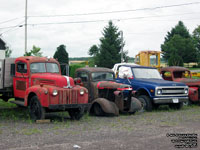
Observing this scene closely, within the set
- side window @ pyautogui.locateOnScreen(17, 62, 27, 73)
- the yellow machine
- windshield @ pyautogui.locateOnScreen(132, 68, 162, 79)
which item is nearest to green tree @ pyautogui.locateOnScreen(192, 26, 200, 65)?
the yellow machine

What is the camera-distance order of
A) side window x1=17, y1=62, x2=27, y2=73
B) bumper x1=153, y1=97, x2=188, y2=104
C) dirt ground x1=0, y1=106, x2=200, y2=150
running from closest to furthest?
dirt ground x1=0, y1=106, x2=200, y2=150 < side window x1=17, y1=62, x2=27, y2=73 < bumper x1=153, y1=97, x2=188, y2=104

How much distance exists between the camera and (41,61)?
1292cm

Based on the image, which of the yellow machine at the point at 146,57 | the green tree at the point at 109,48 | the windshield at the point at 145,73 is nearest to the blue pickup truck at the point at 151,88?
the windshield at the point at 145,73

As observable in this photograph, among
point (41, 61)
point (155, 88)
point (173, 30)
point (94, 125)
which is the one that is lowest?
point (94, 125)

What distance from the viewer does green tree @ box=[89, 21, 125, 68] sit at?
5809cm

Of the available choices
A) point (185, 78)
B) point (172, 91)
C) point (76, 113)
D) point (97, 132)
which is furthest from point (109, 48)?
point (97, 132)

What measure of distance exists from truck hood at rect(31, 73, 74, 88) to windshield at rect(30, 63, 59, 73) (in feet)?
1.08

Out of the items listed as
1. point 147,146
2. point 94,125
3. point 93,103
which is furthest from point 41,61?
point 147,146

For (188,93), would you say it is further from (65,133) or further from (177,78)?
(65,133)

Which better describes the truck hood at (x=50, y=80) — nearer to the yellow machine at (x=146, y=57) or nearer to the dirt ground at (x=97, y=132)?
the dirt ground at (x=97, y=132)

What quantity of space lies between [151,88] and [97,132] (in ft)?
19.7

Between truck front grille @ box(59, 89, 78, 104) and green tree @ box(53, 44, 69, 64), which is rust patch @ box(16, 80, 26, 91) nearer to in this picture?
truck front grille @ box(59, 89, 78, 104)

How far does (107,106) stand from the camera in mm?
12828

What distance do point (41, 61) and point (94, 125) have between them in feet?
11.8
